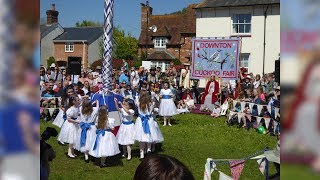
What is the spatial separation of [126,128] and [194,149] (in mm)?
1639

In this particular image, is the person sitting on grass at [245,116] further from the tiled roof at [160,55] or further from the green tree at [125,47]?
the green tree at [125,47]

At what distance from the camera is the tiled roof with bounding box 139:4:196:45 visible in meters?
35.3

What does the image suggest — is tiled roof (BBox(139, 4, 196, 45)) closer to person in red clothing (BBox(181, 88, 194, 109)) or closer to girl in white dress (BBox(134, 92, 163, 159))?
person in red clothing (BBox(181, 88, 194, 109))

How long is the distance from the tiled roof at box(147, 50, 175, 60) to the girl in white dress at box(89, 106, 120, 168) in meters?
28.1

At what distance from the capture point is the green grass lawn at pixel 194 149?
671 cm

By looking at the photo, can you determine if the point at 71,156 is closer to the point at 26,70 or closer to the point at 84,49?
the point at 26,70

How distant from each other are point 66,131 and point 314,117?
825 centimetres

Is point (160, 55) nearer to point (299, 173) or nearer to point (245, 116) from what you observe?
point (245, 116)

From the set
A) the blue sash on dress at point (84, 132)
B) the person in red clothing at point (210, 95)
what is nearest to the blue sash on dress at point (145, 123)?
the blue sash on dress at point (84, 132)

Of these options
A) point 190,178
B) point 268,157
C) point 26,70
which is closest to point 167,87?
point 268,157

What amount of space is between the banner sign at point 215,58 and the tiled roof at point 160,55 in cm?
1870

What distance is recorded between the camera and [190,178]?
145 cm

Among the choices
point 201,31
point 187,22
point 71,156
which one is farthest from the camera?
point 187,22

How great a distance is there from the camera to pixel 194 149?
860 cm
